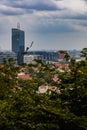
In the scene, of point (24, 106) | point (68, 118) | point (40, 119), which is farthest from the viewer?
point (24, 106)

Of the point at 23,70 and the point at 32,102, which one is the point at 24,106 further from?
the point at 23,70

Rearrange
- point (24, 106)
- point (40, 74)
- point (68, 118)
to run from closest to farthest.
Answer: point (68, 118)
point (24, 106)
point (40, 74)

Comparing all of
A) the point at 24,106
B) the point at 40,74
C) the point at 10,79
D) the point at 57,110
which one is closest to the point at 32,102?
the point at 24,106

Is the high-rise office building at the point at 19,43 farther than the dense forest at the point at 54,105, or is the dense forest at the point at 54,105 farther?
the high-rise office building at the point at 19,43

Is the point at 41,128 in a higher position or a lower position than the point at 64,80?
lower

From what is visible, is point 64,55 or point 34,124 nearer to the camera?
point 34,124

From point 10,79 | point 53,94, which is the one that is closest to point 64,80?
point 53,94

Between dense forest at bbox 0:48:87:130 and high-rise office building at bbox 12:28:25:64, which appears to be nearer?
dense forest at bbox 0:48:87:130

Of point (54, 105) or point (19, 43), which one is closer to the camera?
point (54, 105)

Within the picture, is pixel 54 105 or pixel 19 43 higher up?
pixel 54 105
